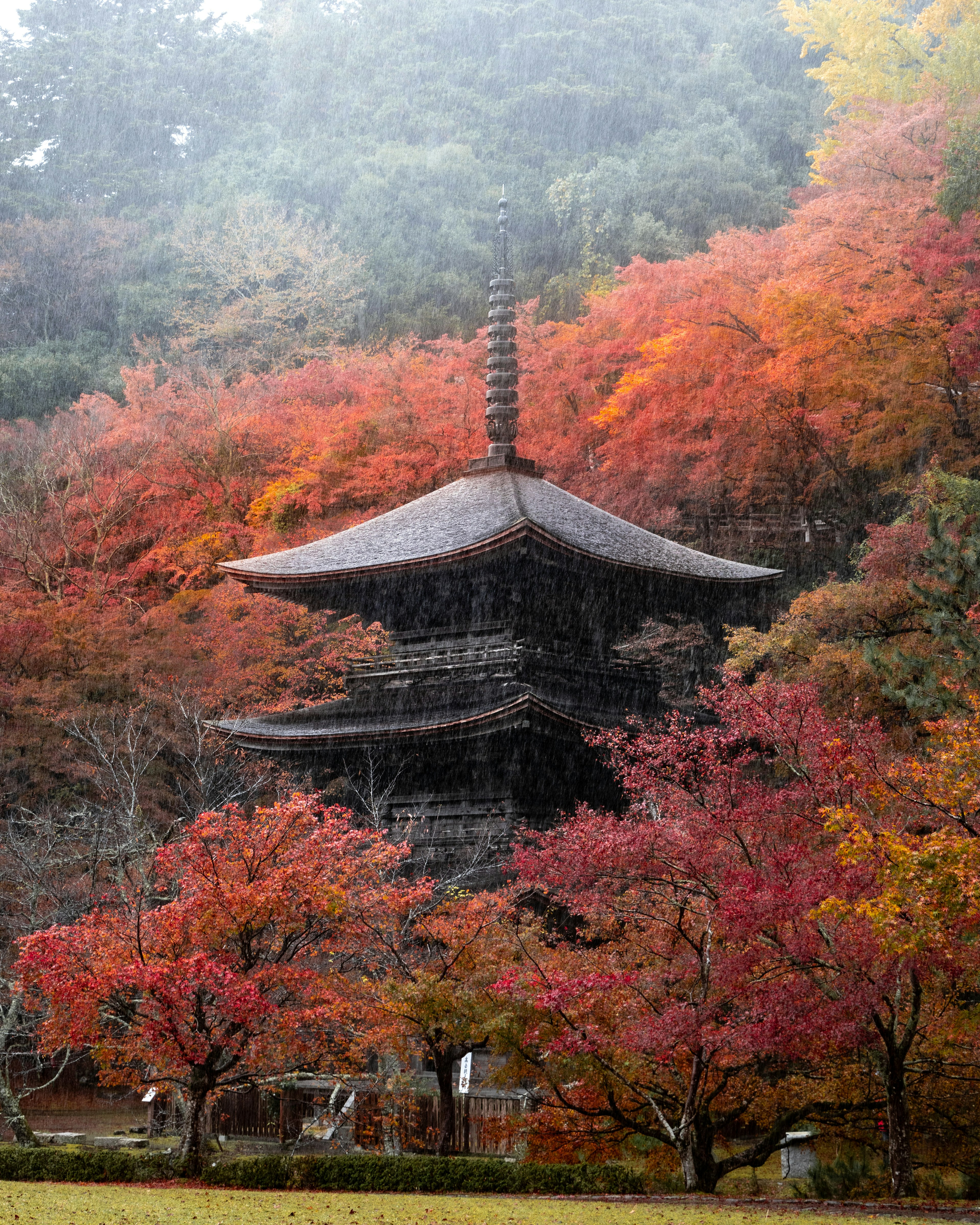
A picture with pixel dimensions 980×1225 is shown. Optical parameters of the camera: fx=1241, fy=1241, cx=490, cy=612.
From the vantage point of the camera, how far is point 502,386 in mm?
22172

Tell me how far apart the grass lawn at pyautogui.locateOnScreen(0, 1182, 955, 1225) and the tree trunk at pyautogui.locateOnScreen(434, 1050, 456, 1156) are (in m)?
1.66

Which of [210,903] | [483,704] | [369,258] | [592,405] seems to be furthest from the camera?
[369,258]

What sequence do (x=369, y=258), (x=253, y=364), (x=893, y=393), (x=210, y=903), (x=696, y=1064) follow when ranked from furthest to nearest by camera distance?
1. (x=369, y=258)
2. (x=253, y=364)
3. (x=893, y=393)
4. (x=210, y=903)
5. (x=696, y=1064)

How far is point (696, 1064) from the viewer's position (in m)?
11.0

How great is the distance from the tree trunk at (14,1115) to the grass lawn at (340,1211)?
344cm

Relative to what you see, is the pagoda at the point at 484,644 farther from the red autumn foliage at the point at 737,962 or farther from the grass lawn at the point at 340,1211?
the grass lawn at the point at 340,1211

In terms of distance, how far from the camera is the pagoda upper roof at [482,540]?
19.0m

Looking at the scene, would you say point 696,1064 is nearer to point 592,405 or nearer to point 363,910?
point 363,910

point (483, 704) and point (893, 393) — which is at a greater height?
point (893, 393)

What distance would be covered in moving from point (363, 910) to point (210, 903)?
178 cm

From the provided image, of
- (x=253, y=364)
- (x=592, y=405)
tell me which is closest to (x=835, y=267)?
(x=592, y=405)

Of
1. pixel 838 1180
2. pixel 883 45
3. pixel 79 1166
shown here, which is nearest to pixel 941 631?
pixel 838 1180

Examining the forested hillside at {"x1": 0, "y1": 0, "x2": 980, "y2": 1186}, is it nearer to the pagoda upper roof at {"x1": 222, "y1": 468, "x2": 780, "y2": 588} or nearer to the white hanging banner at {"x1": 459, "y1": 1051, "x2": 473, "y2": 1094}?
the white hanging banner at {"x1": 459, "y1": 1051, "x2": 473, "y2": 1094}

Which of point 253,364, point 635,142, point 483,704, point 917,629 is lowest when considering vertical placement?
point 483,704
